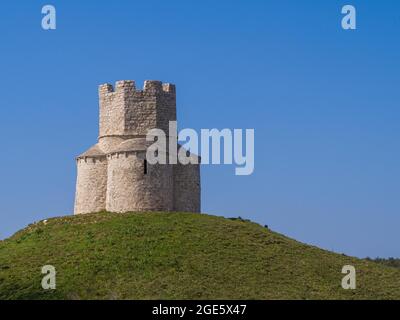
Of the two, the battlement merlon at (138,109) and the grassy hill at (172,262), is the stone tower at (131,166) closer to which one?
the battlement merlon at (138,109)

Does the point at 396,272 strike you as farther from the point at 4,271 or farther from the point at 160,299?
the point at 4,271

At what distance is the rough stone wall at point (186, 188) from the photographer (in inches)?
2387

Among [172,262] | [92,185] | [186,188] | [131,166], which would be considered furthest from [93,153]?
[172,262]

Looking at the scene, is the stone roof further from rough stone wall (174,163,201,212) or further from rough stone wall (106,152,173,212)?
rough stone wall (174,163,201,212)

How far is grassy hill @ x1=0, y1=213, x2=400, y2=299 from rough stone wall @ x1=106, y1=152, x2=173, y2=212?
1428 millimetres

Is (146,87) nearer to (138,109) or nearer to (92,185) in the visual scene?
(138,109)

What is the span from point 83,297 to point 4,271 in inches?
284

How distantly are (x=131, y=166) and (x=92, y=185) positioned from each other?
431cm

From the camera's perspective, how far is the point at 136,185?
57.9m

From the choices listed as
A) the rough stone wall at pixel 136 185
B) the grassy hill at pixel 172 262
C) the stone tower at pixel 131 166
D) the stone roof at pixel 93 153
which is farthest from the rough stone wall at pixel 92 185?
the grassy hill at pixel 172 262
